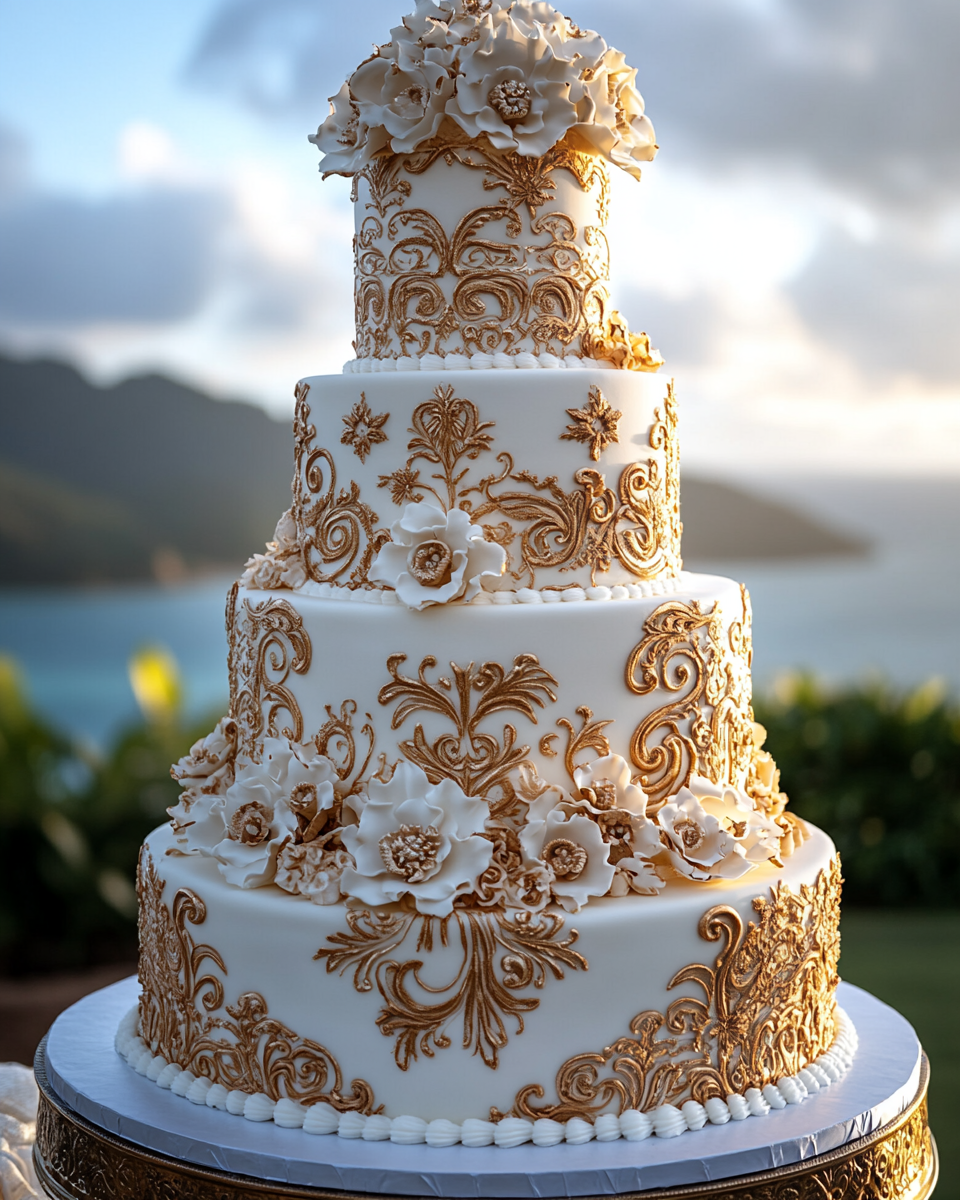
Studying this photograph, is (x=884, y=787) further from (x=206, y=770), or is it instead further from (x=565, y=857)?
(x=565, y=857)

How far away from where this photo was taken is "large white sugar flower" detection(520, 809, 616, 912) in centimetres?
305

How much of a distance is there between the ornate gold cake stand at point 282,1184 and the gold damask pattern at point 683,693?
0.92m

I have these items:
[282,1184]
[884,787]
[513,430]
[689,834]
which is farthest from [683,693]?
[884,787]

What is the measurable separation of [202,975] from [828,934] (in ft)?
5.46

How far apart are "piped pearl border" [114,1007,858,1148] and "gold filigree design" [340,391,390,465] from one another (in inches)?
64.1

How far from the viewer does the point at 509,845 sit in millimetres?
3121

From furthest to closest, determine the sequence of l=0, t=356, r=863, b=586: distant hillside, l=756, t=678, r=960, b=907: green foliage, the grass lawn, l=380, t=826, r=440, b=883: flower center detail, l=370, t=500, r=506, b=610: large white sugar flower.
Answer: l=0, t=356, r=863, b=586: distant hillside → l=756, t=678, r=960, b=907: green foliage → the grass lawn → l=370, t=500, r=506, b=610: large white sugar flower → l=380, t=826, r=440, b=883: flower center detail

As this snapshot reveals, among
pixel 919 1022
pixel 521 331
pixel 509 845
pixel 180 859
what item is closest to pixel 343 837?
pixel 509 845

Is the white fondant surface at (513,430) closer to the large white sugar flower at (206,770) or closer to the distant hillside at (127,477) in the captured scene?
the large white sugar flower at (206,770)

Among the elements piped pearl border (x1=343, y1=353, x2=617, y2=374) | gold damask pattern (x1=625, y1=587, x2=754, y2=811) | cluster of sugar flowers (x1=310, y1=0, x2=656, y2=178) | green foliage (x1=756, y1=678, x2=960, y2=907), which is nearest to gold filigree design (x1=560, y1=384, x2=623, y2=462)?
piped pearl border (x1=343, y1=353, x2=617, y2=374)

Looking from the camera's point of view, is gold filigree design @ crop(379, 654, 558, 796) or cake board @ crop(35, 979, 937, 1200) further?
gold filigree design @ crop(379, 654, 558, 796)

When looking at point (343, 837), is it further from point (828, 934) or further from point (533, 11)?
point (533, 11)

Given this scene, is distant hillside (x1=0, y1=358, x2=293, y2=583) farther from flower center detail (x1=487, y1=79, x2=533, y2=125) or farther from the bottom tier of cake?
the bottom tier of cake

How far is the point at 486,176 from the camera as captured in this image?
3.35 meters
